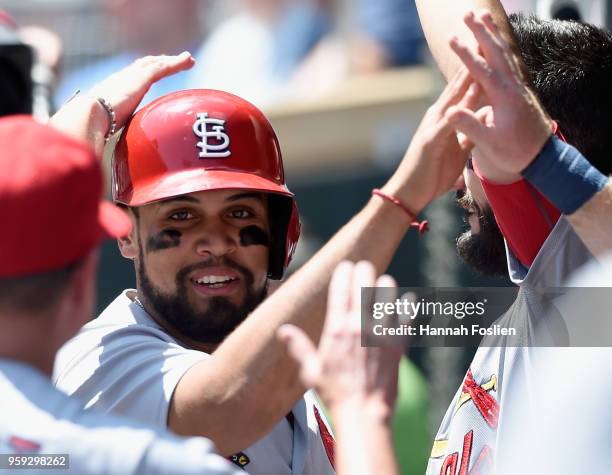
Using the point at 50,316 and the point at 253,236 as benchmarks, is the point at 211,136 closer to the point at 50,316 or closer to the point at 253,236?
the point at 253,236

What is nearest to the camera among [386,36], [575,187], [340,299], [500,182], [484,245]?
[340,299]

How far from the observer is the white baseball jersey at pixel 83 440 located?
6.13 feet

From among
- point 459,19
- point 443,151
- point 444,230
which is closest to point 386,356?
point 443,151

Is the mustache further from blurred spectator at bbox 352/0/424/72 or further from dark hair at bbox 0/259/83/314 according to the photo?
blurred spectator at bbox 352/0/424/72

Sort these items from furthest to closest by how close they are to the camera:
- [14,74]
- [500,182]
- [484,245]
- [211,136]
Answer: [14,74], [211,136], [484,245], [500,182]

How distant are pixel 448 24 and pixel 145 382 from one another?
1023 millimetres

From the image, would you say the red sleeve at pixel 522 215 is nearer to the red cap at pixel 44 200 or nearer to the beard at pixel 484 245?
the beard at pixel 484 245

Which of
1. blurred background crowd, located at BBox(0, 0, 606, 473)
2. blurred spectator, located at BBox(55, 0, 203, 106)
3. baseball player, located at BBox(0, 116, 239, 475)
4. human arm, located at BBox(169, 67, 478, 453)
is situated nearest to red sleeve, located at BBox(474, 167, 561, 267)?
human arm, located at BBox(169, 67, 478, 453)

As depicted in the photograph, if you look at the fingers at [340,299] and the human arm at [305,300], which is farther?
the human arm at [305,300]

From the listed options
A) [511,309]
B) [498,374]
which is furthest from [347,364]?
[511,309]

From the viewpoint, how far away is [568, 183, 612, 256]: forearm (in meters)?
2.24

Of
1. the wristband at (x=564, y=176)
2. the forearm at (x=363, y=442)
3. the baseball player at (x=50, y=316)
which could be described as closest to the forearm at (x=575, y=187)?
the wristband at (x=564, y=176)

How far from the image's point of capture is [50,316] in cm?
195

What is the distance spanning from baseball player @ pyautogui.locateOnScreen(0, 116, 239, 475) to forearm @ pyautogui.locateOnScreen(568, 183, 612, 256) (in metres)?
0.84
